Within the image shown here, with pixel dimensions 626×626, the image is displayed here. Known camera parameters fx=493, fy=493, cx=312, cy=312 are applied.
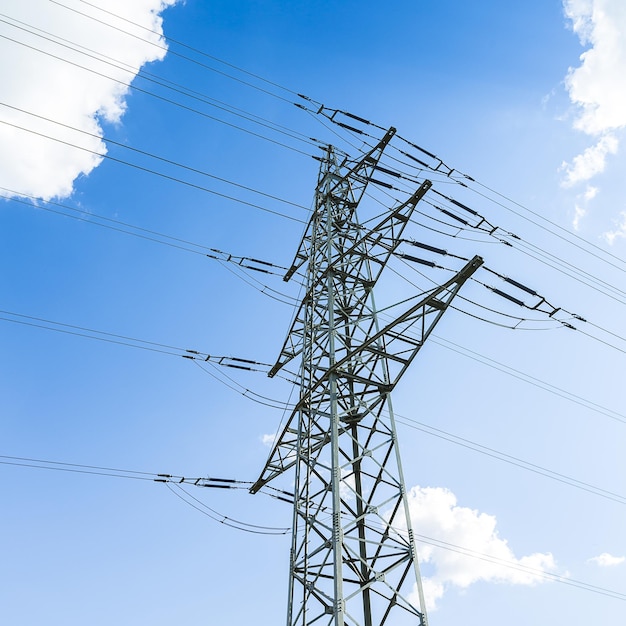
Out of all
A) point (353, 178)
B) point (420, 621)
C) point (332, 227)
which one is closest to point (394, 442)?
point (420, 621)

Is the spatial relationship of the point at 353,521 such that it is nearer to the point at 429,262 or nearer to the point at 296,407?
the point at 296,407

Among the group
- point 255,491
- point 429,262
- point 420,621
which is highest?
point 429,262

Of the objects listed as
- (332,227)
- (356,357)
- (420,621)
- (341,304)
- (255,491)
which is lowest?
(420,621)

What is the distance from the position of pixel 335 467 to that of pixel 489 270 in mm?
6953

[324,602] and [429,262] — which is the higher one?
[429,262]

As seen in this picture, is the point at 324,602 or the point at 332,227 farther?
the point at 332,227

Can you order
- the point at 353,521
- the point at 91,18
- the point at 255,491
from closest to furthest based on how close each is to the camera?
the point at 353,521, the point at 255,491, the point at 91,18

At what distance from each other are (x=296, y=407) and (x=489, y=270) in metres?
6.19

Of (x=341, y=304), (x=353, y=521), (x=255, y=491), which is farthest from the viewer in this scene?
(x=255, y=491)

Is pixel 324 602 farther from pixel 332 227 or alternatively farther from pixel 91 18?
pixel 91 18

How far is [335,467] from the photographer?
899cm

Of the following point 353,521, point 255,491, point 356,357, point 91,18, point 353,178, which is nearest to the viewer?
point 353,521

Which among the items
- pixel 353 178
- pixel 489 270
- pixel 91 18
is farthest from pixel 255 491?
pixel 91 18

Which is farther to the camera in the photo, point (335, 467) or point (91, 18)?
point (91, 18)
